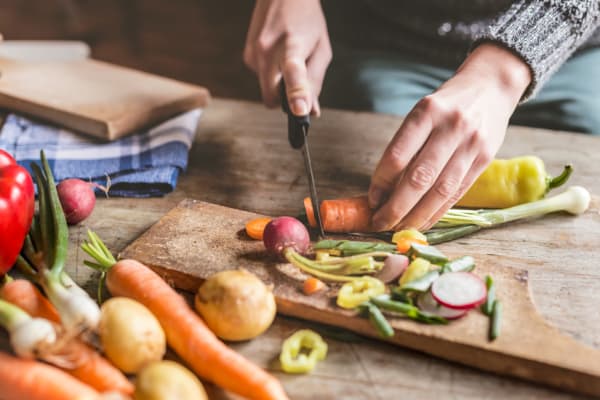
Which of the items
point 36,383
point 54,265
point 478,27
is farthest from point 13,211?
point 478,27

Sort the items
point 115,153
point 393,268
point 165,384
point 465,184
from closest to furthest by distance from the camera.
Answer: point 165,384 → point 393,268 → point 465,184 → point 115,153

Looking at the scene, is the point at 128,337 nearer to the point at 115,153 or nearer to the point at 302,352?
the point at 302,352

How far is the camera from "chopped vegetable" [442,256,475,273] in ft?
3.90

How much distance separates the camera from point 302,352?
44.5 inches

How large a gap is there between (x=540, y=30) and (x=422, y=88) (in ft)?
1.90

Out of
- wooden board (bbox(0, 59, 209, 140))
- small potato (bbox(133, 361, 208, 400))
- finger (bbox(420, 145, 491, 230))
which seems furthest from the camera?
wooden board (bbox(0, 59, 209, 140))

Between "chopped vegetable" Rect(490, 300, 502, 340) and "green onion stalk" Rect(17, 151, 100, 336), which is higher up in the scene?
"chopped vegetable" Rect(490, 300, 502, 340)

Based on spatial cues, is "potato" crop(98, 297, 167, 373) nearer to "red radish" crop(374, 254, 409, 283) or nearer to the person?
"red radish" crop(374, 254, 409, 283)

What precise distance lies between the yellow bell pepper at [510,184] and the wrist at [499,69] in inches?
6.4

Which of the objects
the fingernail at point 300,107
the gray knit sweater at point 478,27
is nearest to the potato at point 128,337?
the fingernail at point 300,107

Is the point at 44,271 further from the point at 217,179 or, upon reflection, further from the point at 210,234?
the point at 217,179

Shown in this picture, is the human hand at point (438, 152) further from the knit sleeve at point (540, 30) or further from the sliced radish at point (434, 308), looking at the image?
the sliced radish at point (434, 308)

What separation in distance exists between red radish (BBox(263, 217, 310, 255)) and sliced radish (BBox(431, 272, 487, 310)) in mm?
298

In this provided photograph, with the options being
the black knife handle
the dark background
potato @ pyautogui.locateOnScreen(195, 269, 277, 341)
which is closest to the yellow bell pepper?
the black knife handle
